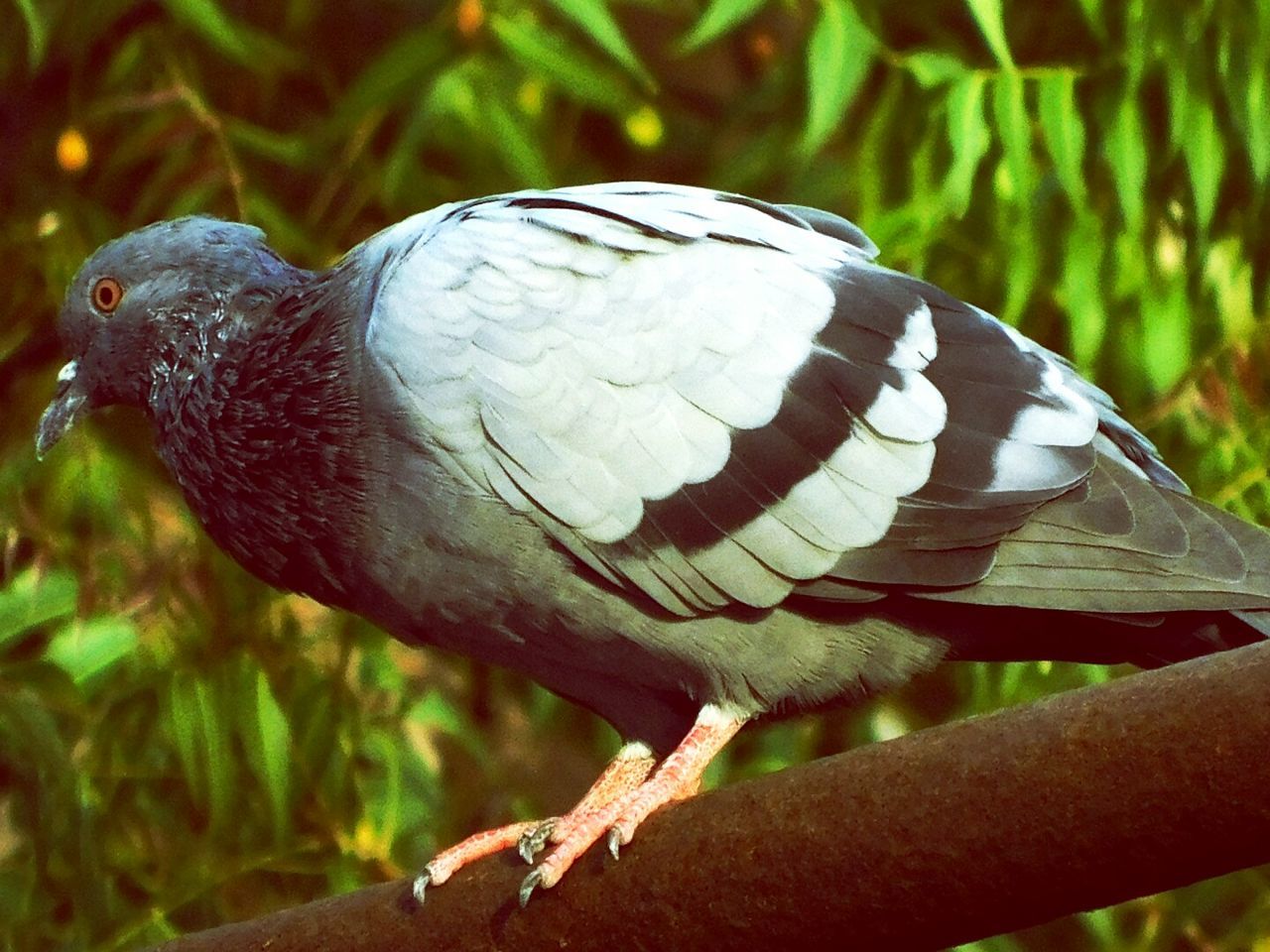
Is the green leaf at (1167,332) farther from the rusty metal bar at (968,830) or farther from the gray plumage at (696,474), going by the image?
the rusty metal bar at (968,830)

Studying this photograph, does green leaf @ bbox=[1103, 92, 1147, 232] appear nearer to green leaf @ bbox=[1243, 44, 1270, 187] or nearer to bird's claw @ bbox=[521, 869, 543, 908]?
green leaf @ bbox=[1243, 44, 1270, 187]

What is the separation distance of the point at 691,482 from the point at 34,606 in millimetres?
1389

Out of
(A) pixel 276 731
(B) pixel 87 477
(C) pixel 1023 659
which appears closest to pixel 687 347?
(C) pixel 1023 659

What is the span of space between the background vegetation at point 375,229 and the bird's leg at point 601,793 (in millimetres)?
747

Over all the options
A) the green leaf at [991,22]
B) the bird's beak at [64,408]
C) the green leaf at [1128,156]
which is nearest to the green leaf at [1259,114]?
the green leaf at [1128,156]

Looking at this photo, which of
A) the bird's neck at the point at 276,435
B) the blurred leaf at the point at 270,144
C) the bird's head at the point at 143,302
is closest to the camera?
the bird's neck at the point at 276,435

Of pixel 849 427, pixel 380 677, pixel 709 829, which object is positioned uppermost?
pixel 849 427

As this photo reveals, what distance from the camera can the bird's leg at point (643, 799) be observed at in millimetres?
2385

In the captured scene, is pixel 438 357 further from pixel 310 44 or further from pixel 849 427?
pixel 310 44

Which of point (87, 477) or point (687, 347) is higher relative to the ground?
point (687, 347)

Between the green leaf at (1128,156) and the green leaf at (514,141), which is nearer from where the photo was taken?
the green leaf at (1128,156)

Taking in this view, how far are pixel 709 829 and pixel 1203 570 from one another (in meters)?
0.75

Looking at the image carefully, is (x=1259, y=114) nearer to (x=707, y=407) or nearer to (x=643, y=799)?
(x=707, y=407)

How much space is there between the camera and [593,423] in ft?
8.46
